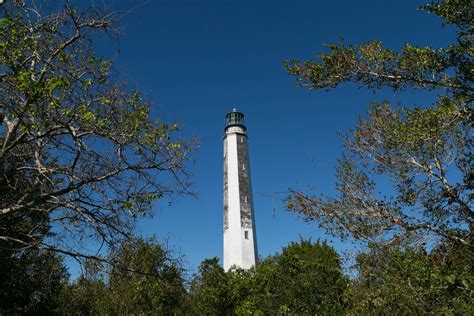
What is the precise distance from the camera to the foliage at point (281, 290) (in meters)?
16.3

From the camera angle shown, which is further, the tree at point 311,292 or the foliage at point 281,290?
the foliage at point 281,290

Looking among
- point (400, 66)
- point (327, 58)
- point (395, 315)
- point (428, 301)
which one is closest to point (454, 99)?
point (400, 66)

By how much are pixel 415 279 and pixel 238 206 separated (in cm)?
2743

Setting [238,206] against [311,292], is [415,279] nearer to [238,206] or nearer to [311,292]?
[311,292]

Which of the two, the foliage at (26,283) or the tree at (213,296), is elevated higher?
the tree at (213,296)

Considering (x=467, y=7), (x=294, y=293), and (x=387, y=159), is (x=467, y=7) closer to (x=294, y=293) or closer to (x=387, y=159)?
(x=387, y=159)

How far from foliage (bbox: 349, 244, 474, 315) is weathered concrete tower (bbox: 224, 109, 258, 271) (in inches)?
954

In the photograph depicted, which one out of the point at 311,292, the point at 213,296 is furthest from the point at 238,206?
the point at 311,292

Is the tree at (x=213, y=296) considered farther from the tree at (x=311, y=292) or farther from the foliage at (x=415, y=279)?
the foliage at (x=415, y=279)

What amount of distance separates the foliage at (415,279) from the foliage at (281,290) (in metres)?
1.48

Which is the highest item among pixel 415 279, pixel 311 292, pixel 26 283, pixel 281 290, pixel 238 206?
pixel 238 206

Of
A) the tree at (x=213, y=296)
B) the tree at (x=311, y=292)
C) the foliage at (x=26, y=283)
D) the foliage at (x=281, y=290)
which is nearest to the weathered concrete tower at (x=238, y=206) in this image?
the foliage at (x=281, y=290)

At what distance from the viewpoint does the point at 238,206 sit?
36844 mm

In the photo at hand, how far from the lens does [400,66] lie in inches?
335
